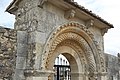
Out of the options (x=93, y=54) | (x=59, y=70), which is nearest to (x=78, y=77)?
(x=93, y=54)

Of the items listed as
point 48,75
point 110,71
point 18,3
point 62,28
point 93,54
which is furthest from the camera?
point 110,71

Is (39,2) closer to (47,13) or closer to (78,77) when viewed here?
(47,13)

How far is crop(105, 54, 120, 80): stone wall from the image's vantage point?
754cm

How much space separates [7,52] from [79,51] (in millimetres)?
2628

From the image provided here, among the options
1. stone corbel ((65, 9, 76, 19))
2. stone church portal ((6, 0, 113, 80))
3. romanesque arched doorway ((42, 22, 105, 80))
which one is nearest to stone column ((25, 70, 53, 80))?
stone church portal ((6, 0, 113, 80))

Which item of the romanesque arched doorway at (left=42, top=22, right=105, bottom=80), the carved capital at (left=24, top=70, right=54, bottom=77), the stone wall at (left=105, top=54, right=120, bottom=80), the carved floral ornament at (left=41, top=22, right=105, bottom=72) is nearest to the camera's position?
the carved capital at (left=24, top=70, right=54, bottom=77)

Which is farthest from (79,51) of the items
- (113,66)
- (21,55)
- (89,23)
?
(21,55)

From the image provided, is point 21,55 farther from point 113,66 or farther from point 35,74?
point 113,66

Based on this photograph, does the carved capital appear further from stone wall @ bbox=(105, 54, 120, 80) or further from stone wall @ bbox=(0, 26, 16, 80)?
stone wall @ bbox=(105, 54, 120, 80)

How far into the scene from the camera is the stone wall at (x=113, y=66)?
7543 mm

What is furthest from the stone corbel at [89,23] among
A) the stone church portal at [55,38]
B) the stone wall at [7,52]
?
the stone wall at [7,52]

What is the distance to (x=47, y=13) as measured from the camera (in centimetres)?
531

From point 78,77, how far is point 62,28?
5.69 ft

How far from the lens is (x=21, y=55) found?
4.81 meters
